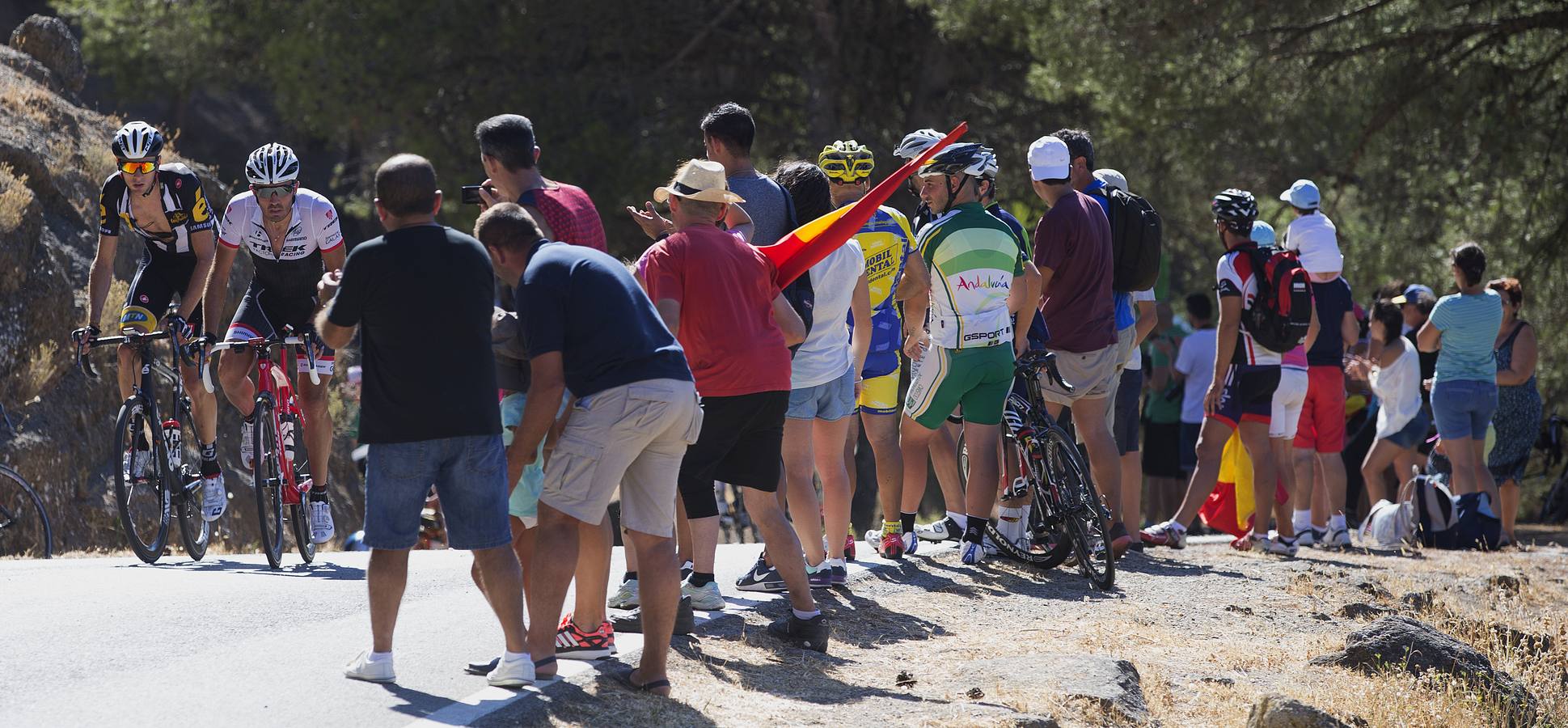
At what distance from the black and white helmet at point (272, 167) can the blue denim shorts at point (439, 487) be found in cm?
349

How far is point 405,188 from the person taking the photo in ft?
18.6

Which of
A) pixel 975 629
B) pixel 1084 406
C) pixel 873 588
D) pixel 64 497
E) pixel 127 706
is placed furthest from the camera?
pixel 64 497

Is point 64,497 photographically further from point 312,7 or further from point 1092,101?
point 1092,101

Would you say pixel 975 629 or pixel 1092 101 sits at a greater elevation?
pixel 1092 101

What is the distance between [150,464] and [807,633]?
4.15 m

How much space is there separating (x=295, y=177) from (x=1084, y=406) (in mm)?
4579

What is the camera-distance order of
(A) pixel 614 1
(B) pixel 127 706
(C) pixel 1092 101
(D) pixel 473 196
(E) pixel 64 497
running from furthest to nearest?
(A) pixel 614 1, (C) pixel 1092 101, (E) pixel 64 497, (D) pixel 473 196, (B) pixel 127 706

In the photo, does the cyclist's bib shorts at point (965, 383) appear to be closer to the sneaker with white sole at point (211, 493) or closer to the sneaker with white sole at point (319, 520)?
the sneaker with white sole at point (319, 520)

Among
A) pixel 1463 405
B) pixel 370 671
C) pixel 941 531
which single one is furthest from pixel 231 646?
pixel 1463 405

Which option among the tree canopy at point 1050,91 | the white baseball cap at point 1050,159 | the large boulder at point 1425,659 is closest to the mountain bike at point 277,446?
the white baseball cap at point 1050,159

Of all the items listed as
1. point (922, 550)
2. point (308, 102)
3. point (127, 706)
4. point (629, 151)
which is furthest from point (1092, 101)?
point (127, 706)

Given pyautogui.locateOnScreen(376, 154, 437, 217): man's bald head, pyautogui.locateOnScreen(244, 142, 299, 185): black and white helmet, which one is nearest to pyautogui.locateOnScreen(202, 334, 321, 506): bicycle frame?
pyautogui.locateOnScreen(244, 142, 299, 185): black and white helmet

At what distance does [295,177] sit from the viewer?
8.97 metres

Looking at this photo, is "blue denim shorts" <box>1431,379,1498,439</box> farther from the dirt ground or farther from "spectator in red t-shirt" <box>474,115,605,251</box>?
"spectator in red t-shirt" <box>474,115,605,251</box>
